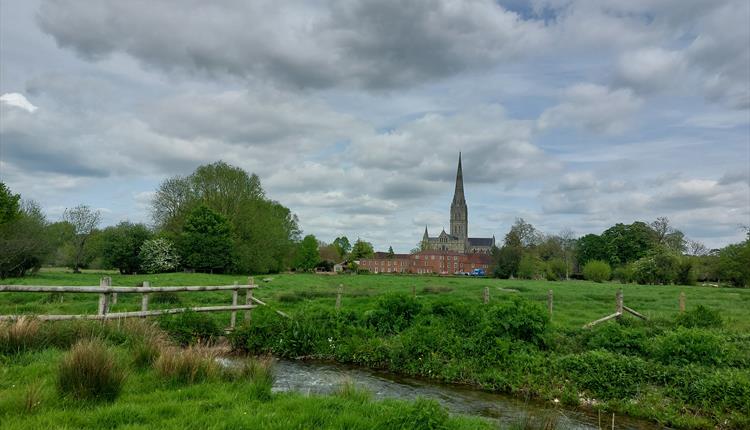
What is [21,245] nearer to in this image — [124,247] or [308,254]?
[124,247]

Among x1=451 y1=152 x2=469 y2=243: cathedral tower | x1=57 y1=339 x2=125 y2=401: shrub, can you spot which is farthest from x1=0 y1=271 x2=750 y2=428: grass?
x1=451 y1=152 x2=469 y2=243: cathedral tower

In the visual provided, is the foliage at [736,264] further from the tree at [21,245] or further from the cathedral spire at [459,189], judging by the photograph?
the cathedral spire at [459,189]

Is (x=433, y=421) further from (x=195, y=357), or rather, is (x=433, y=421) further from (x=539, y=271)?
(x=539, y=271)

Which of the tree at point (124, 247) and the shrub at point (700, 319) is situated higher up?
the tree at point (124, 247)

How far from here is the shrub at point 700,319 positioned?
15477mm

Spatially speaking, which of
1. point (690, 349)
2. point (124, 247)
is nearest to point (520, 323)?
point (690, 349)

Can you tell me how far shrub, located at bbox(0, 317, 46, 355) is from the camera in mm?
8330

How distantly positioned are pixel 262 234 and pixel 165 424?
55.0m

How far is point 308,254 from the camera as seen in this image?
99.4m

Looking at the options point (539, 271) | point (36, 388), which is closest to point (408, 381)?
point (36, 388)

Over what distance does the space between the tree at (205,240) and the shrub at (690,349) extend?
47.9 metres

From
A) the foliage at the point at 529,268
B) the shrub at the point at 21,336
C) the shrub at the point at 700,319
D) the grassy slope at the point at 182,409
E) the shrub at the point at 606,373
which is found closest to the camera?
the grassy slope at the point at 182,409

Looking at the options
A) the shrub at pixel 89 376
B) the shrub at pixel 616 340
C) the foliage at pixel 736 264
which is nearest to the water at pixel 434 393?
the shrub at pixel 89 376

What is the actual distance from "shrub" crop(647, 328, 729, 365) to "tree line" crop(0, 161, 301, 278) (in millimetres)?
46627
